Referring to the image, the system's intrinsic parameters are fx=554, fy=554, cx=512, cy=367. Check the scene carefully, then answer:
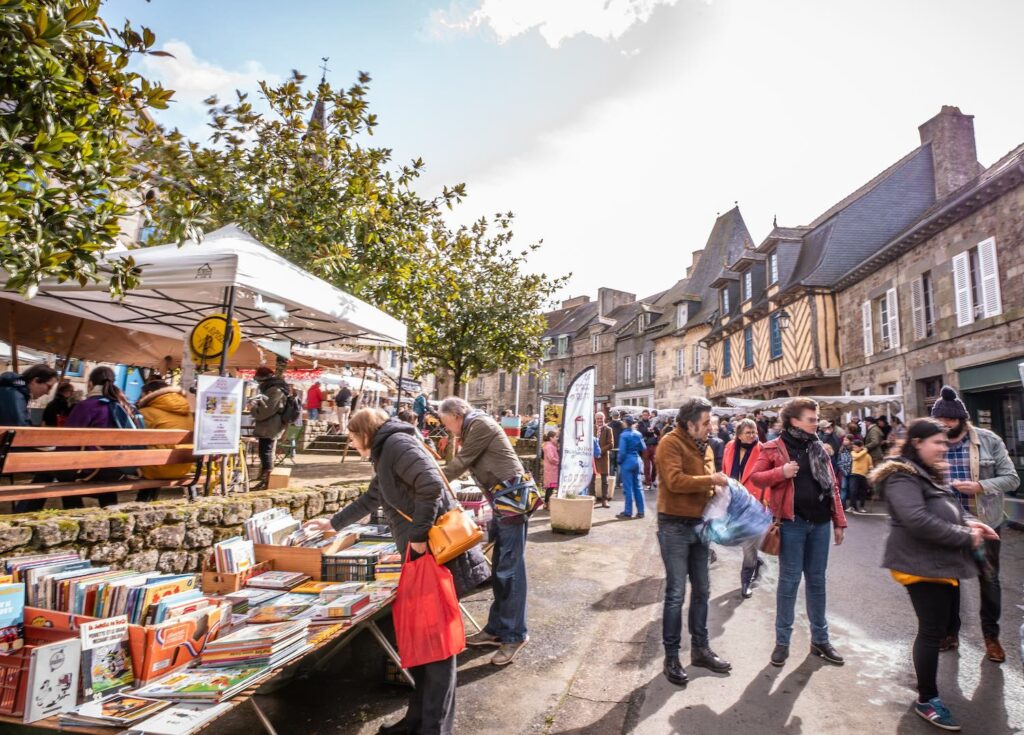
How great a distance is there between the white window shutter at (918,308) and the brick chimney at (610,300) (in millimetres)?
27762

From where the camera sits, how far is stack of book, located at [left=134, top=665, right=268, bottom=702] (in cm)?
226

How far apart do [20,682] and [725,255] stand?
3005cm

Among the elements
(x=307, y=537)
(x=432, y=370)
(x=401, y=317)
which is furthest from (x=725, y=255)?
(x=307, y=537)

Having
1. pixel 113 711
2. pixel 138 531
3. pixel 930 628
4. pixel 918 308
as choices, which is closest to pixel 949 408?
pixel 930 628

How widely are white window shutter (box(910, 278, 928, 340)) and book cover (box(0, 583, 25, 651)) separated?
52.4 feet

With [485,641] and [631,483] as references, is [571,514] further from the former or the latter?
[485,641]

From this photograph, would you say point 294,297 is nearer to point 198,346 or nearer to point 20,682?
point 198,346

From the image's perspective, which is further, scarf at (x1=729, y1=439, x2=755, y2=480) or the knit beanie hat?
scarf at (x1=729, y1=439, x2=755, y2=480)

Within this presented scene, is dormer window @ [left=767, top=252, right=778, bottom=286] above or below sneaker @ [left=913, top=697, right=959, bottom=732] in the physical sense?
above

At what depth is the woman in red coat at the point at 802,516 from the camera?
150 inches

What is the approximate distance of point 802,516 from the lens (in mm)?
3832

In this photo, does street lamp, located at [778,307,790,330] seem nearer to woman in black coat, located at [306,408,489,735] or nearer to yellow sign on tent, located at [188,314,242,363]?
yellow sign on tent, located at [188,314,242,363]

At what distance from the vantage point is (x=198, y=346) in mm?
5270

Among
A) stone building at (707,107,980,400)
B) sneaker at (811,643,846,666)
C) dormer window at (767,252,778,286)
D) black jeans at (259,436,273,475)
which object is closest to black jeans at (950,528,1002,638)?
sneaker at (811,643,846,666)
